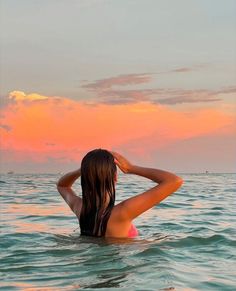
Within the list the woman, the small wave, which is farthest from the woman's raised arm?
the small wave

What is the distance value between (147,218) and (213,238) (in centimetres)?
387

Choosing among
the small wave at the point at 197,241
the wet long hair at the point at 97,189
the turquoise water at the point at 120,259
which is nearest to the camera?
the turquoise water at the point at 120,259

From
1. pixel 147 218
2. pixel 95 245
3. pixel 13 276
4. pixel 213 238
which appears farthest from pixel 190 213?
pixel 13 276

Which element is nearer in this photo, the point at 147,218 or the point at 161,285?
the point at 161,285

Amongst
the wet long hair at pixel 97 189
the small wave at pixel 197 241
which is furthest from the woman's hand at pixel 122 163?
the small wave at pixel 197 241

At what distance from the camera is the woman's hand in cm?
708

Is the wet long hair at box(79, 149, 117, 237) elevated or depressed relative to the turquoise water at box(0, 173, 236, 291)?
elevated

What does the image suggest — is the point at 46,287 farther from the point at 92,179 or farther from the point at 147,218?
the point at 147,218

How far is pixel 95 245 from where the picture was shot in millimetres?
7695

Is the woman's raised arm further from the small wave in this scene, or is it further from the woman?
the small wave

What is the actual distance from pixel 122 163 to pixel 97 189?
450 millimetres

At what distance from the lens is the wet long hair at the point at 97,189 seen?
6.88m

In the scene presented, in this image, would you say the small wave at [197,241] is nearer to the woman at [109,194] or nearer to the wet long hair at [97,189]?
the woman at [109,194]

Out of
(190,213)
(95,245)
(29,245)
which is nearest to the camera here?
(95,245)
